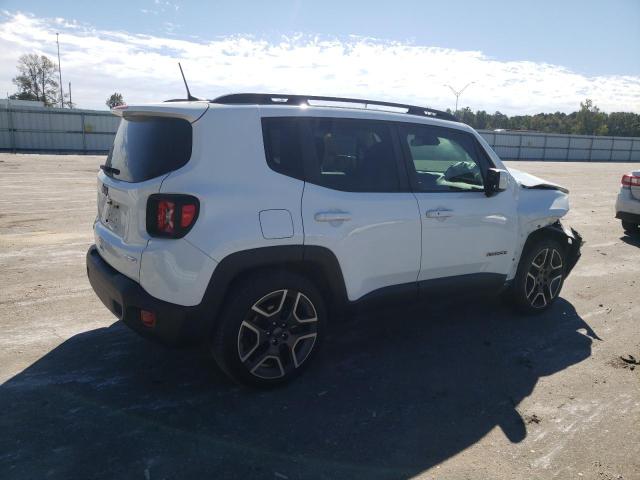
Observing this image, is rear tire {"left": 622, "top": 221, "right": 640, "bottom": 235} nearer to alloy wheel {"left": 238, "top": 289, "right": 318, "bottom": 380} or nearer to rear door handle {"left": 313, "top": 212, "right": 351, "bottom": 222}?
rear door handle {"left": 313, "top": 212, "right": 351, "bottom": 222}

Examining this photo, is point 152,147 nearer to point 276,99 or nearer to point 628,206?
point 276,99

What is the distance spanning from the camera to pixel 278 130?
3.35 m

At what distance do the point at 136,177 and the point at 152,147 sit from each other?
217 mm

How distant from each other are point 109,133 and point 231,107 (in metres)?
31.7

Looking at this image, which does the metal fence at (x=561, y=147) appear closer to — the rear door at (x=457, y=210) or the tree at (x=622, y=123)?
the rear door at (x=457, y=210)

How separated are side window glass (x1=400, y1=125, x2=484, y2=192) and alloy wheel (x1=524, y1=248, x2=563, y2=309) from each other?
1.12m

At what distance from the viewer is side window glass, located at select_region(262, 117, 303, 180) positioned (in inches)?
129

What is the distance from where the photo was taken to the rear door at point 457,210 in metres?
3.97

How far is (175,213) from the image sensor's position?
295cm

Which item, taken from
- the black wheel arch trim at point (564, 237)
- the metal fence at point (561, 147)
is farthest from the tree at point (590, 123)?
the black wheel arch trim at point (564, 237)

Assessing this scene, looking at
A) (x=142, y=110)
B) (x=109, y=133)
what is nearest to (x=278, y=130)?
(x=142, y=110)

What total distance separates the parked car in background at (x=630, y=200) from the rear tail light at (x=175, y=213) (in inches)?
318

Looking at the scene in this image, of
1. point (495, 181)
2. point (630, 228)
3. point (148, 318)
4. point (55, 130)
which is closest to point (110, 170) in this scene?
point (148, 318)

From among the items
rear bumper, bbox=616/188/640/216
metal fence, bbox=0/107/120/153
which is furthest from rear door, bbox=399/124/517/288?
metal fence, bbox=0/107/120/153
